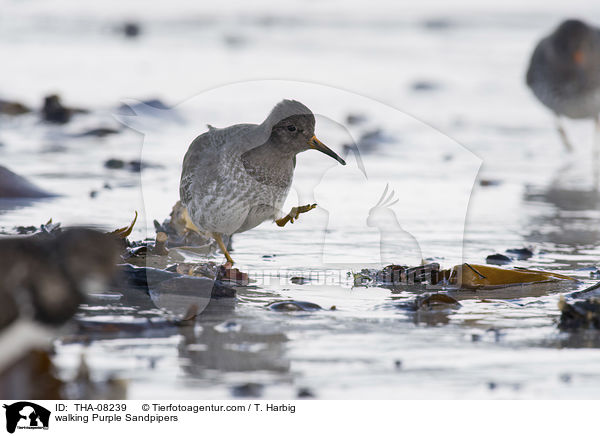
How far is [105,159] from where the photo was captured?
836cm

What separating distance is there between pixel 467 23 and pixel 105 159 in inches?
453

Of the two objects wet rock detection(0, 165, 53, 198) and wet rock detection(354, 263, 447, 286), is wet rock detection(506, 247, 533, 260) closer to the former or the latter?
wet rock detection(354, 263, 447, 286)

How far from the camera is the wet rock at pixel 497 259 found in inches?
218

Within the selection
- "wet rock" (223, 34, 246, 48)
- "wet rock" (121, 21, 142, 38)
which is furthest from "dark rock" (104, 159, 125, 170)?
"wet rock" (121, 21, 142, 38)

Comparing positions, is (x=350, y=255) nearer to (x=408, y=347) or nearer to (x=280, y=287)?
(x=280, y=287)

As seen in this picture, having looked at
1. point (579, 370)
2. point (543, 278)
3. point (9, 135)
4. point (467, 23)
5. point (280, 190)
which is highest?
point (467, 23)

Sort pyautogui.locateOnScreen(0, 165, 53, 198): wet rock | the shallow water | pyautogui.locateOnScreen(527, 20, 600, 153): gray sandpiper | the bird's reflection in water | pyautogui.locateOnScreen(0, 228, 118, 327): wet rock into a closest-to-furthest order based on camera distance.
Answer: pyautogui.locateOnScreen(0, 228, 118, 327): wet rock < the shallow water < the bird's reflection in water < pyautogui.locateOnScreen(0, 165, 53, 198): wet rock < pyautogui.locateOnScreen(527, 20, 600, 153): gray sandpiper

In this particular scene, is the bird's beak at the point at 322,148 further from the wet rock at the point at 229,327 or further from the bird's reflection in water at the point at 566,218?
the bird's reflection in water at the point at 566,218

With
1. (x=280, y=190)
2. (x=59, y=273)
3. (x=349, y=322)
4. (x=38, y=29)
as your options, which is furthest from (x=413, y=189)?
(x=38, y=29)

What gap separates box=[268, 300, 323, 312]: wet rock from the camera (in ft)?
14.6

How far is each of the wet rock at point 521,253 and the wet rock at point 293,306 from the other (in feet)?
5.74

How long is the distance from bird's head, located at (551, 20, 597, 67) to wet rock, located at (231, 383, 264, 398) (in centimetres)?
830
